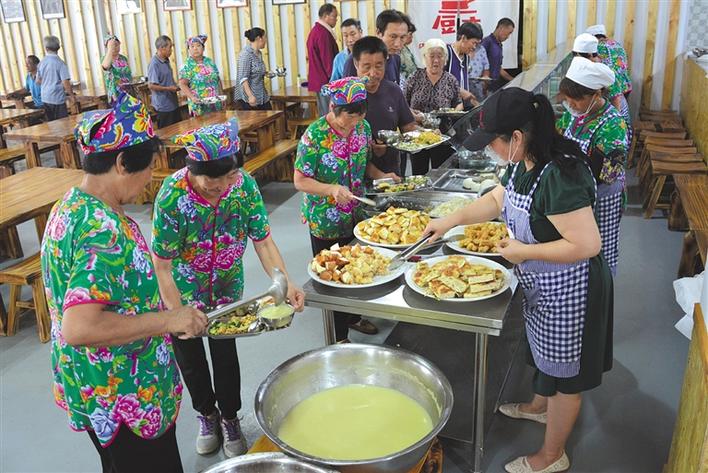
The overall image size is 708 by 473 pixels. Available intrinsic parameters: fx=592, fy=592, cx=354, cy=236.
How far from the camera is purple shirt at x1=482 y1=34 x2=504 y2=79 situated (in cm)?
707

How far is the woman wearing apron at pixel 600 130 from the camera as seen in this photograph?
2.97 metres

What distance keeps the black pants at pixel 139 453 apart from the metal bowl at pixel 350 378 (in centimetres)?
39

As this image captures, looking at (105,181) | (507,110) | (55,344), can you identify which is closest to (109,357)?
(55,344)

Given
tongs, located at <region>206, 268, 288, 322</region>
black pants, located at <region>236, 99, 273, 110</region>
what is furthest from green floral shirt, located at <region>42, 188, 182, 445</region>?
black pants, located at <region>236, 99, 273, 110</region>

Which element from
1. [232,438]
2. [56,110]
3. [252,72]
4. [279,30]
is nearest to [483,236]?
[232,438]

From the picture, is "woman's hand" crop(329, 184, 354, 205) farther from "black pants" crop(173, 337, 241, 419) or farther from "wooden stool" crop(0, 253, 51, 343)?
"wooden stool" crop(0, 253, 51, 343)

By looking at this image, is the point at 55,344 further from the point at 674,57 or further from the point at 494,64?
the point at 674,57

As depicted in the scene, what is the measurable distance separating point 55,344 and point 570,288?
165 cm

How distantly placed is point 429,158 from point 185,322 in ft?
11.2

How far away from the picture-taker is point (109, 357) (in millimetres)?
1629

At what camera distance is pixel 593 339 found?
214 cm

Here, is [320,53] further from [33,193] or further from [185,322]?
[185,322]

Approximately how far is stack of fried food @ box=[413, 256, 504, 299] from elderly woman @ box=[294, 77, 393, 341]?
69 centimetres

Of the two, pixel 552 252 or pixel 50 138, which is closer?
pixel 552 252
